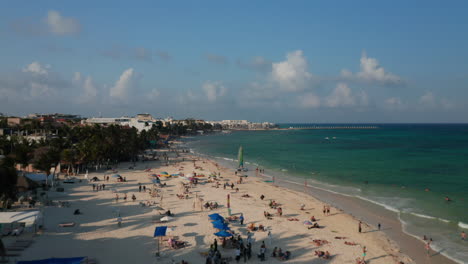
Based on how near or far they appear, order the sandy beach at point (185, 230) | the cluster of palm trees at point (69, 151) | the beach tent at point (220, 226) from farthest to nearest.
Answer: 1. the cluster of palm trees at point (69, 151)
2. the beach tent at point (220, 226)
3. the sandy beach at point (185, 230)

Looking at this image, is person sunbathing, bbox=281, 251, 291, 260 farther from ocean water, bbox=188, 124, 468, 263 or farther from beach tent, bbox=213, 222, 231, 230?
ocean water, bbox=188, 124, 468, 263

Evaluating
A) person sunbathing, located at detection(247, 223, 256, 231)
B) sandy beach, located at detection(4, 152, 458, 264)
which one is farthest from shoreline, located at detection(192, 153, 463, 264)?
person sunbathing, located at detection(247, 223, 256, 231)

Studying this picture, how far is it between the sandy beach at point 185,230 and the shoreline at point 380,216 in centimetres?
53

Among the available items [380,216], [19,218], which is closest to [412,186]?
[380,216]

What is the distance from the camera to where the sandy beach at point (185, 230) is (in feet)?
49.2

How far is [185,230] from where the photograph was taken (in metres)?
18.5

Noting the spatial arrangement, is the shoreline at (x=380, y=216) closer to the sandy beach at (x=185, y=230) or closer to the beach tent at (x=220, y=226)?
the sandy beach at (x=185, y=230)

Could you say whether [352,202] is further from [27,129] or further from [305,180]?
[27,129]

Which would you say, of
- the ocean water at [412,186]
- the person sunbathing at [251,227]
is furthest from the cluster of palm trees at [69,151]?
the ocean water at [412,186]

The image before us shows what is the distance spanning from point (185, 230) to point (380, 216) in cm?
1516

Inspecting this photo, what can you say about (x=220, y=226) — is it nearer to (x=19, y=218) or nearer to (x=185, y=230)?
(x=185, y=230)

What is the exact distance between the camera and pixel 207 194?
29.4m

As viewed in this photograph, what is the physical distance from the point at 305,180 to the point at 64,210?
26604 millimetres

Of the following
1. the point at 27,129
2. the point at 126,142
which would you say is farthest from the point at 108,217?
the point at 27,129
